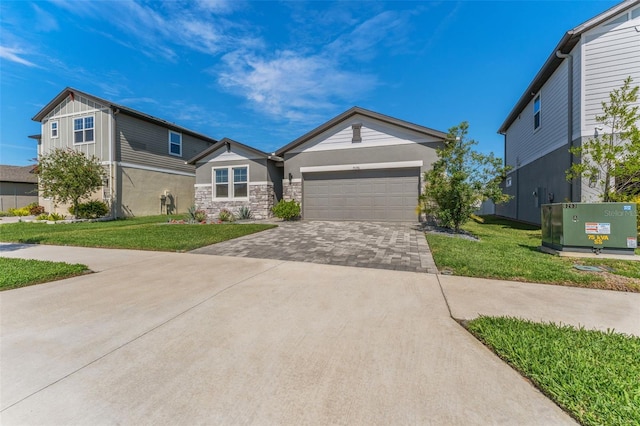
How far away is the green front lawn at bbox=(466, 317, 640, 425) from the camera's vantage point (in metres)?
1.71

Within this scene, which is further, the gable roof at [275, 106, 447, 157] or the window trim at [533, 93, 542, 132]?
the window trim at [533, 93, 542, 132]

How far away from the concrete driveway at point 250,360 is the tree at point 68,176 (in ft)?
44.2

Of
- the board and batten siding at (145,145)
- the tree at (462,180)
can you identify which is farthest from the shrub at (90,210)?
the tree at (462,180)

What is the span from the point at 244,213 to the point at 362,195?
6.27 meters

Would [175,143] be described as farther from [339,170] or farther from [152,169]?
[339,170]

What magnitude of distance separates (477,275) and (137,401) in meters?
4.94

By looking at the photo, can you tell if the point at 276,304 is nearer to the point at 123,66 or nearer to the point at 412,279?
the point at 412,279

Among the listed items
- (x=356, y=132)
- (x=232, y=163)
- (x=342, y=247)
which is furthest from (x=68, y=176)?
(x=342, y=247)

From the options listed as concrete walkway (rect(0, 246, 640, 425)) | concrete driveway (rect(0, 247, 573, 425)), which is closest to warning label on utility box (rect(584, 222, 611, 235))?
concrete walkway (rect(0, 246, 640, 425))

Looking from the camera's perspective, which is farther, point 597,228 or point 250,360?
point 597,228

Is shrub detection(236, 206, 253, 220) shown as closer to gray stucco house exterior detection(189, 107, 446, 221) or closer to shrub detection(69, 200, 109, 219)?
gray stucco house exterior detection(189, 107, 446, 221)

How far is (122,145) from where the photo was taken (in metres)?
16.2

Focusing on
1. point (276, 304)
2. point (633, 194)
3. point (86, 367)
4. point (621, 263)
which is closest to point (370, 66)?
point (633, 194)

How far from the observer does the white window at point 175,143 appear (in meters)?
19.2
